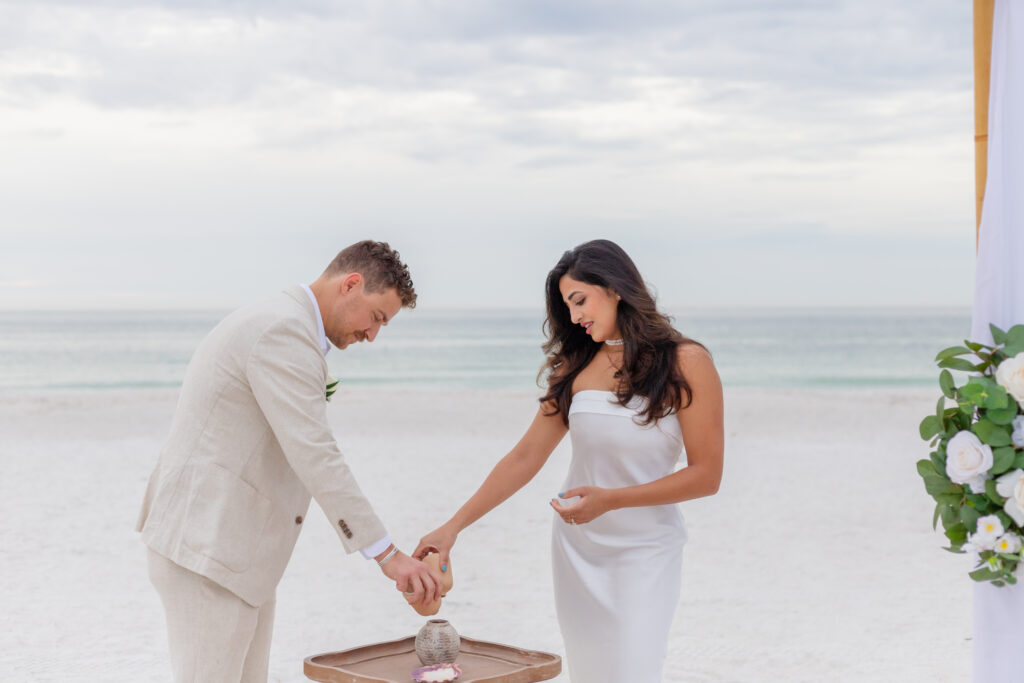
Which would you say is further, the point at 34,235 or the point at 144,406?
the point at 34,235

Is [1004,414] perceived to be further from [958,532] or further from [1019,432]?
[958,532]

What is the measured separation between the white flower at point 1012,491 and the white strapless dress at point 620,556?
93 cm

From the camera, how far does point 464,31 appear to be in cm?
4938

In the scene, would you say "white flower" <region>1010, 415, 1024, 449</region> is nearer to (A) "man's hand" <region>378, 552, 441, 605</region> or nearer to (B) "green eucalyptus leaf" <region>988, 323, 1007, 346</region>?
(B) "green eucalyptus leaf" <region>988, 323, 1007, 346</region>

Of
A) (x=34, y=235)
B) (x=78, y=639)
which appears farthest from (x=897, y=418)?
(x=34, y=235)

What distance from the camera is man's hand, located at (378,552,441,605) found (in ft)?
10.6

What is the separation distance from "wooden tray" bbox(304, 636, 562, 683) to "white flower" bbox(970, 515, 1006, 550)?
45.7 inches

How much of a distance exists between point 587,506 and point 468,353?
37.5 meters

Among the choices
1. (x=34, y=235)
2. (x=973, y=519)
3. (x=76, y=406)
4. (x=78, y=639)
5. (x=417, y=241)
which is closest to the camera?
(x=973, y=519)

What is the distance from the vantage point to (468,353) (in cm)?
4066

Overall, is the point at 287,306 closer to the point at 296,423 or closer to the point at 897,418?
the point at 296,423

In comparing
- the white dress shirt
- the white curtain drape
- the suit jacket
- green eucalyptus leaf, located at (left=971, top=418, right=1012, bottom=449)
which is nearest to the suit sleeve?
the suit jacket

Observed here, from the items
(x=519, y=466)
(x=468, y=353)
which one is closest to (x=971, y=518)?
(x=519, y=466)

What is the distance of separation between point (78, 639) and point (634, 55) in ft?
142
